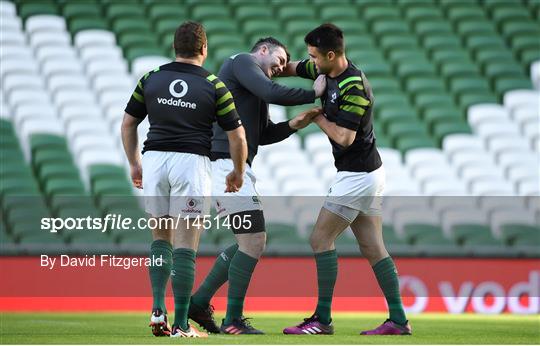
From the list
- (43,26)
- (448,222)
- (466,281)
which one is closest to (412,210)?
(448,222)

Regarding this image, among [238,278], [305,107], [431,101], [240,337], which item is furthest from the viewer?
[431,101]

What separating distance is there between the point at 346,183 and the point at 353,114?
Result: 483 mm

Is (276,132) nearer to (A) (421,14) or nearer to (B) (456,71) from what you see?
(B) (456,71)

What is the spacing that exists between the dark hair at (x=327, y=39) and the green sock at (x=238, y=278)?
1.36 m

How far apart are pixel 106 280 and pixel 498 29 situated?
9.00 meters

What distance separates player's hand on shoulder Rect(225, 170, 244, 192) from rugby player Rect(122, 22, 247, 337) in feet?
0.05

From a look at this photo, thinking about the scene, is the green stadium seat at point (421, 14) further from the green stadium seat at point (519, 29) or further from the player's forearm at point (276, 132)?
the player's forearm at point (276, 132)

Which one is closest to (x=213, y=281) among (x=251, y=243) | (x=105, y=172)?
(x=251, y=243)

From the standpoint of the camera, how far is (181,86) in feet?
21.0

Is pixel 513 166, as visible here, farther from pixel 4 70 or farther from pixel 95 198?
pixel 4 70

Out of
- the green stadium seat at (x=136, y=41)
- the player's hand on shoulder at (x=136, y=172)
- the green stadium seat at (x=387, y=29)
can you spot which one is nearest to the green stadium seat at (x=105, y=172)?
the green stadium seat at (x=136, y=41)

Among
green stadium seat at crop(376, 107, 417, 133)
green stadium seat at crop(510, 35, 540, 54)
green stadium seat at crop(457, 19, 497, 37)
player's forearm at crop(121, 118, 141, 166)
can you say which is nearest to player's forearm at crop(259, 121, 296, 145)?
player's forearm at crop(121, 118, 141, 166)

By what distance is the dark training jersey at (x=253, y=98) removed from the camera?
6734 millimetres

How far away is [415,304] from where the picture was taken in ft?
37.6
